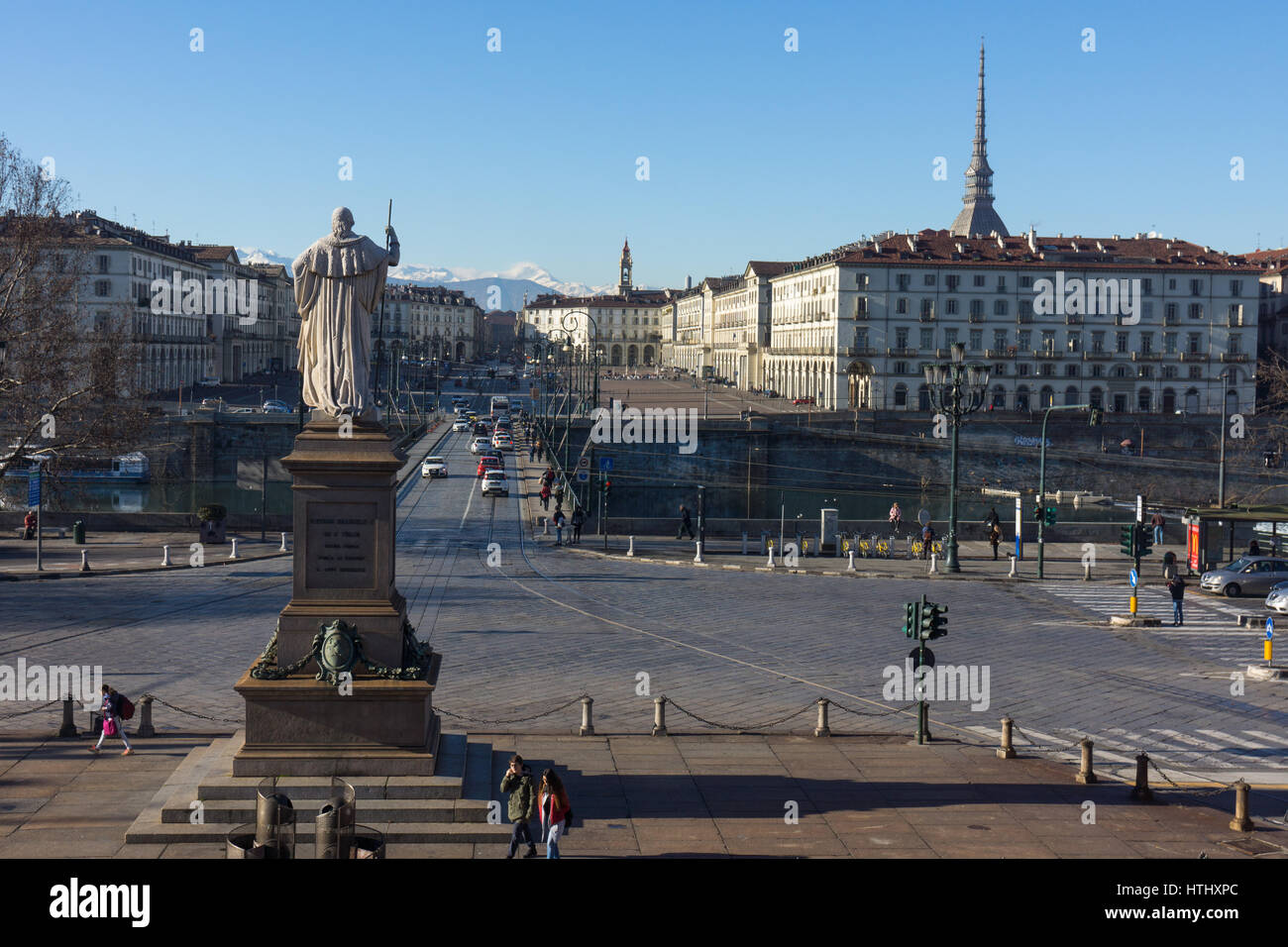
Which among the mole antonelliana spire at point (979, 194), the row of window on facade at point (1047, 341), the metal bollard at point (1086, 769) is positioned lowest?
the metal bollard at point (1086, 769)

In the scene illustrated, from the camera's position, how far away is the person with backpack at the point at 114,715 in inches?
630

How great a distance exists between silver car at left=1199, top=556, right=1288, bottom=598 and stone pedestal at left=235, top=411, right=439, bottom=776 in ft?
98.1

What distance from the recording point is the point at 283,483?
263 feet

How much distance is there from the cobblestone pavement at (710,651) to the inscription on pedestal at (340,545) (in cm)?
546

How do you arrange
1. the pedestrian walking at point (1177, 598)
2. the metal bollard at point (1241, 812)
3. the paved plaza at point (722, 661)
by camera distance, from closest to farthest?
1. the metal bollard at point (1241, 812)
2. the paved plaza at point (722, 661)
3. the pedestrian walking at point (1177, 598)

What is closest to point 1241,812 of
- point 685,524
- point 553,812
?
point 553,812

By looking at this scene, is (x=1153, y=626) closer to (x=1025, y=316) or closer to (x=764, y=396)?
(x=1025, y=316)

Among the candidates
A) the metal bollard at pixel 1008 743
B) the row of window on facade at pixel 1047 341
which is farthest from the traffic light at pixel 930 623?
the row of window on facade at pixel 1047 341

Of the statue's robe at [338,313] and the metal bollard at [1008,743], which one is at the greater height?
the statue's robe at [338,313]

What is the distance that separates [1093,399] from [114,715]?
97.3m

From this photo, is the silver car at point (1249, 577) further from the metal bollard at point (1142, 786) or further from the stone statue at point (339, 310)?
the stone statue at point (339, 310)

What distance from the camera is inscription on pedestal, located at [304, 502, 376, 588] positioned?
13.1 meters

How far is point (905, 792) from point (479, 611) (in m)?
15.9
